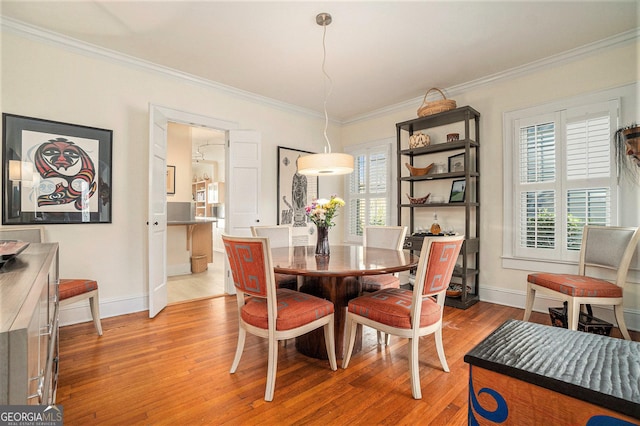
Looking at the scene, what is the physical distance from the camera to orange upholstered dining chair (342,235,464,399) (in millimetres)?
1794

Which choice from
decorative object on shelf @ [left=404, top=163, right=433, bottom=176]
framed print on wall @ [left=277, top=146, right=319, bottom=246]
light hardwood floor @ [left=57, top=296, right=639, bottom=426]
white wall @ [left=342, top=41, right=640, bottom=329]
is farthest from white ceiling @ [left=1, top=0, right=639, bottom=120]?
light hardwood floor @ [left=57, top=296, right=639, bottom=426]

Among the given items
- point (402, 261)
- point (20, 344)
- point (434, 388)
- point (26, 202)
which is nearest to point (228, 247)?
point (402, 261)

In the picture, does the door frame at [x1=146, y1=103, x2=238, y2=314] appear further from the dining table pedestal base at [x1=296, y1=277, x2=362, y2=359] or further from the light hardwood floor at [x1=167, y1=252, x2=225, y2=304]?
the dining table pedestal base at [x1=296, y1=277, x2=362, y2=359]

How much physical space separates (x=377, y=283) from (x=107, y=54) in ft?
11.7

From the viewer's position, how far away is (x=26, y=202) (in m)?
2.69

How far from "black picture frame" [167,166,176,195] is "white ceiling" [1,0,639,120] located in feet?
8.37

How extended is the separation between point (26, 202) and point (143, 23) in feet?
6.34

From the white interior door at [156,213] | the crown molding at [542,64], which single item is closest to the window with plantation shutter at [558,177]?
the crown molding at [542,64]

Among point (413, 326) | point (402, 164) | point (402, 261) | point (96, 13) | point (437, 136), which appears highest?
point (96, 13)

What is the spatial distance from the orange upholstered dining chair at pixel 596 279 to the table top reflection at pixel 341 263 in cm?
136

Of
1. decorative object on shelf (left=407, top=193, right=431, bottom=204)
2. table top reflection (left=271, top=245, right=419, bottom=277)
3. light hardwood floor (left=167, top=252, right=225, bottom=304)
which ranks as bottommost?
light hardwood floor (left=167, top=252, right=225, bottom=304)

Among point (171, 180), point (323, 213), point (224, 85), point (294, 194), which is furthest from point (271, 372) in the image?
point (171, 180)

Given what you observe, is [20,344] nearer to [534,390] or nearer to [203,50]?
[534,390]

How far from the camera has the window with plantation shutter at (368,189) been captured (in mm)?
4816
